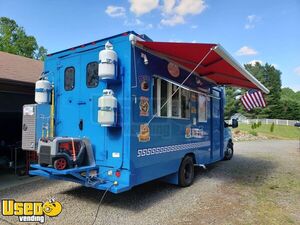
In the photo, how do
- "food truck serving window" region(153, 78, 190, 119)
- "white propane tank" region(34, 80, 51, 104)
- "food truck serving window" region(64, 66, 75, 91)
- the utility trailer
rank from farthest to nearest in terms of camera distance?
"white propane tank" region(34, 80, 51, 104) → "food truck serving window" region(64, 66, 75, 91) → "food truck serving window" region(153, 78, 190, 119) → the utility trailer

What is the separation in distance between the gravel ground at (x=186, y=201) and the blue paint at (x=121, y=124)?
538 mm

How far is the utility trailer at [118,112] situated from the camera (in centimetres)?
495

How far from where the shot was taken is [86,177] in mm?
5062

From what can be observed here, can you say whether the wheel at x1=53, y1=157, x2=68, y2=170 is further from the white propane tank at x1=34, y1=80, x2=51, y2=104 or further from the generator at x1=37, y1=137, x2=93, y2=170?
the white propane tank at x1=34, y1=80, x2=51, y2=104

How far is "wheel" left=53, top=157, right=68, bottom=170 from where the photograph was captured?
191 inches

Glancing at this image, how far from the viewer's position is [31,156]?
8023mm

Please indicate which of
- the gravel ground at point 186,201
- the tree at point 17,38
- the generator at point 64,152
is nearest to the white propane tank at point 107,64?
the generator at point 64,152

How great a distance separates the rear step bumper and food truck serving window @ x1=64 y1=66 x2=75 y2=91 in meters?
1.72

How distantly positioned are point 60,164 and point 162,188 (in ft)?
9.10

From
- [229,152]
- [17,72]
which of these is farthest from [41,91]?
[229,152]

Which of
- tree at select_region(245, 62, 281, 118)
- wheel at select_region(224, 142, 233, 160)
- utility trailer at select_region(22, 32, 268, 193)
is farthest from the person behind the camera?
tree at select_region(245, 62, 281, 118)

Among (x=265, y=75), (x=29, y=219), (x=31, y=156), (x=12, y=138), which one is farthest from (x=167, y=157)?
(x=265, y=75)

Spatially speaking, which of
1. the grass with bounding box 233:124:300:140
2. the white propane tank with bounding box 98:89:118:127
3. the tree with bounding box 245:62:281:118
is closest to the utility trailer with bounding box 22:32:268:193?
the white propane tank with bounding box 98:89:118:127

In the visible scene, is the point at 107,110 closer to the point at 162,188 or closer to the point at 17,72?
the point at 162,188
